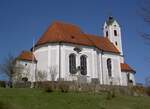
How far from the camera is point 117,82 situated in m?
53.3

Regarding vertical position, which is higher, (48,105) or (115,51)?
(115,51)

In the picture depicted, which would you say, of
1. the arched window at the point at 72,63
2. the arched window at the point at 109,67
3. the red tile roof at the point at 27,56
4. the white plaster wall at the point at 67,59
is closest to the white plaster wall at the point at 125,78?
the arched window at the point at 109,67

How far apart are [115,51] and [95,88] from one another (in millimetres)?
20528

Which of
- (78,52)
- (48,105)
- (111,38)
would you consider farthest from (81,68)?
(48,105)

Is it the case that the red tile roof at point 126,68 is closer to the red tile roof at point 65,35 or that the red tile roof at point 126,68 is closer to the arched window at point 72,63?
the red tile roof at point 65,35

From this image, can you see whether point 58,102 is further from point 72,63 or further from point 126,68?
point 126,68

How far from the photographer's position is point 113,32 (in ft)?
212

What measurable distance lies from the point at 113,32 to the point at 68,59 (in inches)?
803

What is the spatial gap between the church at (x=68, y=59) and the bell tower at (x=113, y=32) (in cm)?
958

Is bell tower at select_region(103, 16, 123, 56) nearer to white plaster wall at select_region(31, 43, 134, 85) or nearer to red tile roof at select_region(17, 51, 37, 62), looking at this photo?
white plaster wall at select_region(31, 43, 134, 85)

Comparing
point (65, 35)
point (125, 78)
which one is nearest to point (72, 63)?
point (65, 35)

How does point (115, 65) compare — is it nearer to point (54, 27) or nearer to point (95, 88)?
point (54, 27)

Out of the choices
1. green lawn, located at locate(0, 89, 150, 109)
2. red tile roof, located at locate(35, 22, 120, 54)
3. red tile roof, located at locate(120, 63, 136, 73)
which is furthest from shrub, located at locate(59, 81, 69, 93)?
red tile roof, located at locate(120, 63, 136, 73)

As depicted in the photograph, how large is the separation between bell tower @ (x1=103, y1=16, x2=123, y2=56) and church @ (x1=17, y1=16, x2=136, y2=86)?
9.58 m
